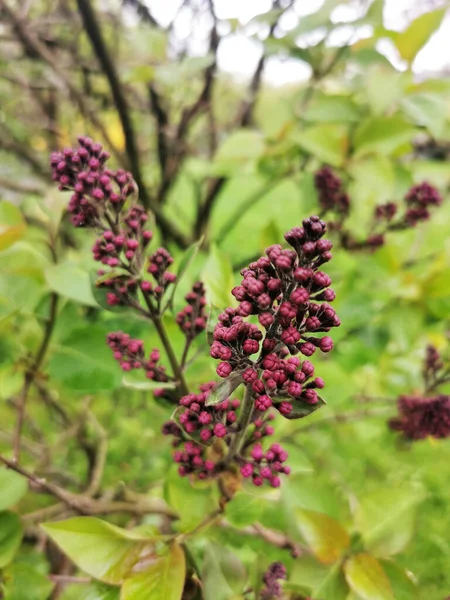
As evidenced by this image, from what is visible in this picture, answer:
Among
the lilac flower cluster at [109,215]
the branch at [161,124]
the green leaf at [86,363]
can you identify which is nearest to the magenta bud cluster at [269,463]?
the lilac flower cluster at [109,215]

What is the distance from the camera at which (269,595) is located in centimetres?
72

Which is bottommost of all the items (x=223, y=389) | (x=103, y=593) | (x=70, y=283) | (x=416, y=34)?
(x=103, y=593)

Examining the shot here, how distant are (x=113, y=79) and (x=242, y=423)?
41.7 inches

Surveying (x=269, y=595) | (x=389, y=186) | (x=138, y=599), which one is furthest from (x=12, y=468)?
(x=389, y=186)

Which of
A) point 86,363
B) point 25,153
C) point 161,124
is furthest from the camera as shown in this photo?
point 25,153

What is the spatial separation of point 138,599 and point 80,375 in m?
0.38

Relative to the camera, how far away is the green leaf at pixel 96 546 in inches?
26.5

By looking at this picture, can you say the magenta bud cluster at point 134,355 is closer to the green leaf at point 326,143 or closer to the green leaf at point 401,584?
the green leaf at point 401,584

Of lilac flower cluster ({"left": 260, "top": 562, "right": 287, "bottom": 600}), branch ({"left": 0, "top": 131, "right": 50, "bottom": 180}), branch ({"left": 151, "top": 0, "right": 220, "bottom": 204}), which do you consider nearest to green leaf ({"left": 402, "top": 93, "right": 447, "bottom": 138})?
branch ({"left": 151, "top": 0, "right": 220, "bottom": 204})

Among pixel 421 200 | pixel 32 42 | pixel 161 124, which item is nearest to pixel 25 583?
pixel 421 200

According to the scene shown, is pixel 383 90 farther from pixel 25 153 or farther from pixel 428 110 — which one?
pixel 25 153

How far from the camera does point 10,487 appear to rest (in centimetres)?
77

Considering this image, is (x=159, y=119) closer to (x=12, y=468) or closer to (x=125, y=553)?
(x=12, y=468)

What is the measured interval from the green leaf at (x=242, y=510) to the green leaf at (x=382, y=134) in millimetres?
838
